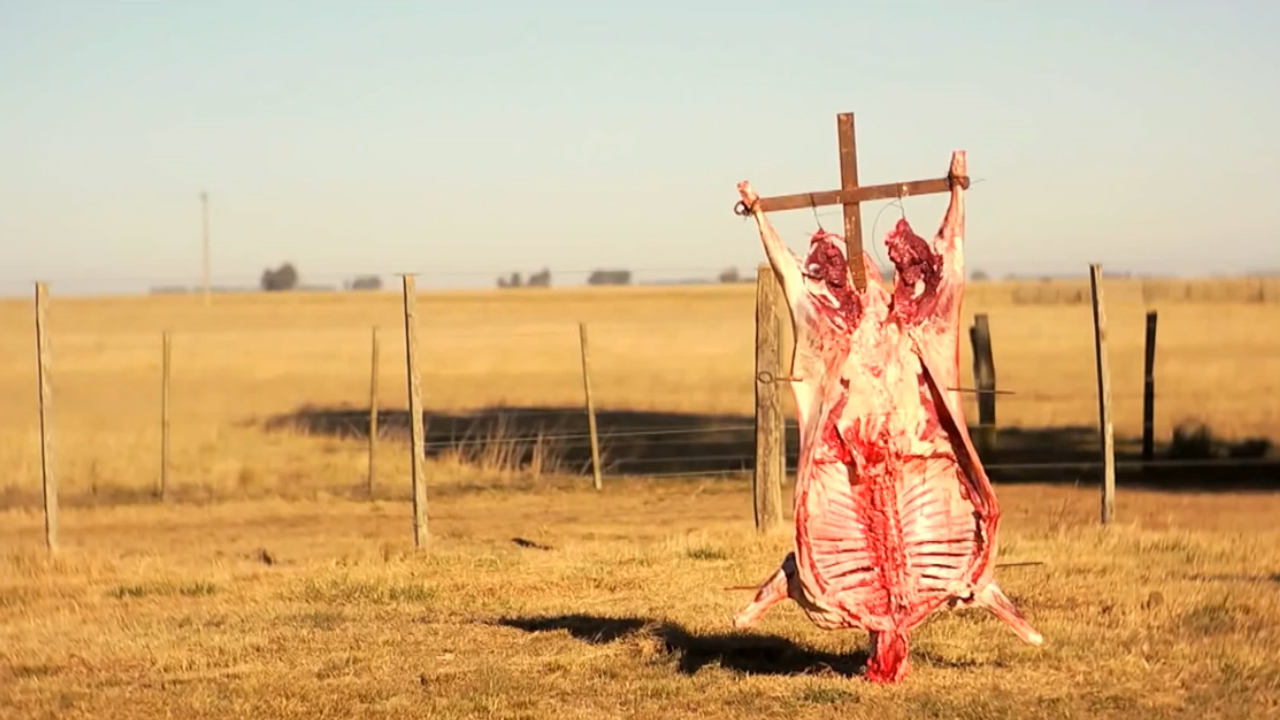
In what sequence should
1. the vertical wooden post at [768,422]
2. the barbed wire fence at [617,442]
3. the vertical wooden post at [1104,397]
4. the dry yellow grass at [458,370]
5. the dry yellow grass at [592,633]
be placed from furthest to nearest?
1. the dry yellow grass at [458,370]
2. the barbed wire fence at [617,442]
3. the vertical wooden post at [1104,397]
4. the vertical wooden post at [768,422]
5. the dry yellow grass at [592,633]

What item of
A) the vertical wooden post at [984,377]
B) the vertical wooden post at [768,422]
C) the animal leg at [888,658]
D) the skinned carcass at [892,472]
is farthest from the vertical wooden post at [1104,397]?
the vertical wooden post at [984,377]

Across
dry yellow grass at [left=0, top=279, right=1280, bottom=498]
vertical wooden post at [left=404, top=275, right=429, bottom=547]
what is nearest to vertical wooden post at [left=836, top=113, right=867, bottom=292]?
vertical wooden post at [left=404, top=275, right=429, bottom=547]

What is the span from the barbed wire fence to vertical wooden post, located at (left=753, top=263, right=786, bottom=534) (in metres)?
0.08

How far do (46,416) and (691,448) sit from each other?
414 inches

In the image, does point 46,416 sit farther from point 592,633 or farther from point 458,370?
point 458,370

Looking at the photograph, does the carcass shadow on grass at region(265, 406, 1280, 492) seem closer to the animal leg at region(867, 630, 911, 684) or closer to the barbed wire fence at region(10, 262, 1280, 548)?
the barbed wire fence at region(10, 262, 1280, 548)

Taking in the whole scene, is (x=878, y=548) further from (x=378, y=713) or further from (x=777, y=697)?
(x=378, y=713)

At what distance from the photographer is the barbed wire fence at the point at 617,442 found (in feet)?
56.6

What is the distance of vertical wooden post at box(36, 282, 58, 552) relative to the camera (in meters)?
12.9

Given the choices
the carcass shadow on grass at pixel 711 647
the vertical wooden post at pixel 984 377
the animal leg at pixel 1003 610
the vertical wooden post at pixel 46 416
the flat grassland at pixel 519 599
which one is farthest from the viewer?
the vertical wooden post at pixel 984 377

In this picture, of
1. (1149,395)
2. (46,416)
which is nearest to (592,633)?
(46,416)

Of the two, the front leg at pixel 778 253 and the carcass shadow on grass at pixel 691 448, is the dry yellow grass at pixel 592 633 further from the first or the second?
the carcass shadow on grass at pixel 691 448

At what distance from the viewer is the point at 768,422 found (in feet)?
40.0

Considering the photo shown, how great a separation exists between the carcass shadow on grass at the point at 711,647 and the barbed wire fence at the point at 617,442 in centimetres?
336
